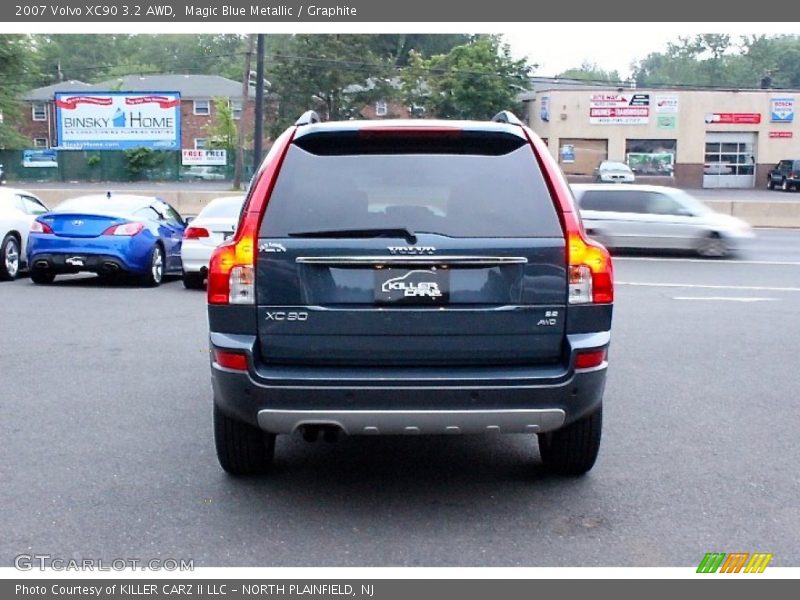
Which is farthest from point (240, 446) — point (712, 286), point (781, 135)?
point (781, 135)

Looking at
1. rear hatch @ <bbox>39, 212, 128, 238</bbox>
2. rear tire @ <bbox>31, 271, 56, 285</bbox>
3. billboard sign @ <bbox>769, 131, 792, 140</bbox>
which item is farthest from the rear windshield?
billboard sign @ <bbox>769, 131, 792, 140</bbox>

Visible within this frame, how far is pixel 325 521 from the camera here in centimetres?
494

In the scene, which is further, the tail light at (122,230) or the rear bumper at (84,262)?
the tail light at (122,230)

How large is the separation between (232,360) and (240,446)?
80cm

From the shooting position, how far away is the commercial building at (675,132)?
186ft

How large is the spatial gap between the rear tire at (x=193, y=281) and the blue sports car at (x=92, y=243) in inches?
23.3

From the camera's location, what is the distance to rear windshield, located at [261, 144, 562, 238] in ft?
15.7

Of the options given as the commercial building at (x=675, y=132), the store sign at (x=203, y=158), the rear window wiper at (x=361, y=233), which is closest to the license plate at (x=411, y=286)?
the rear window wiper at (x=361, y=233)

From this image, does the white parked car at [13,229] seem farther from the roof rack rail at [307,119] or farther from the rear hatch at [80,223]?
the roof rack rail at [307,119]

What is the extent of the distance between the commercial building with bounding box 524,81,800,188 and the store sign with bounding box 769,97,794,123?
6 centimetres

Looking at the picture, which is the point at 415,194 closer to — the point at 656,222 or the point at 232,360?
the point at 232,360

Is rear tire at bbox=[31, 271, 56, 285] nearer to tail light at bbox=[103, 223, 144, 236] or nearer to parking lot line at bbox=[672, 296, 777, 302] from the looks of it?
tail light at bbox=[103, 223, 144, 236]

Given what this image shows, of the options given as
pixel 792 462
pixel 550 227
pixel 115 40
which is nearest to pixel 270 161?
pixel 550 227

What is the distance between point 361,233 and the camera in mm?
4730
